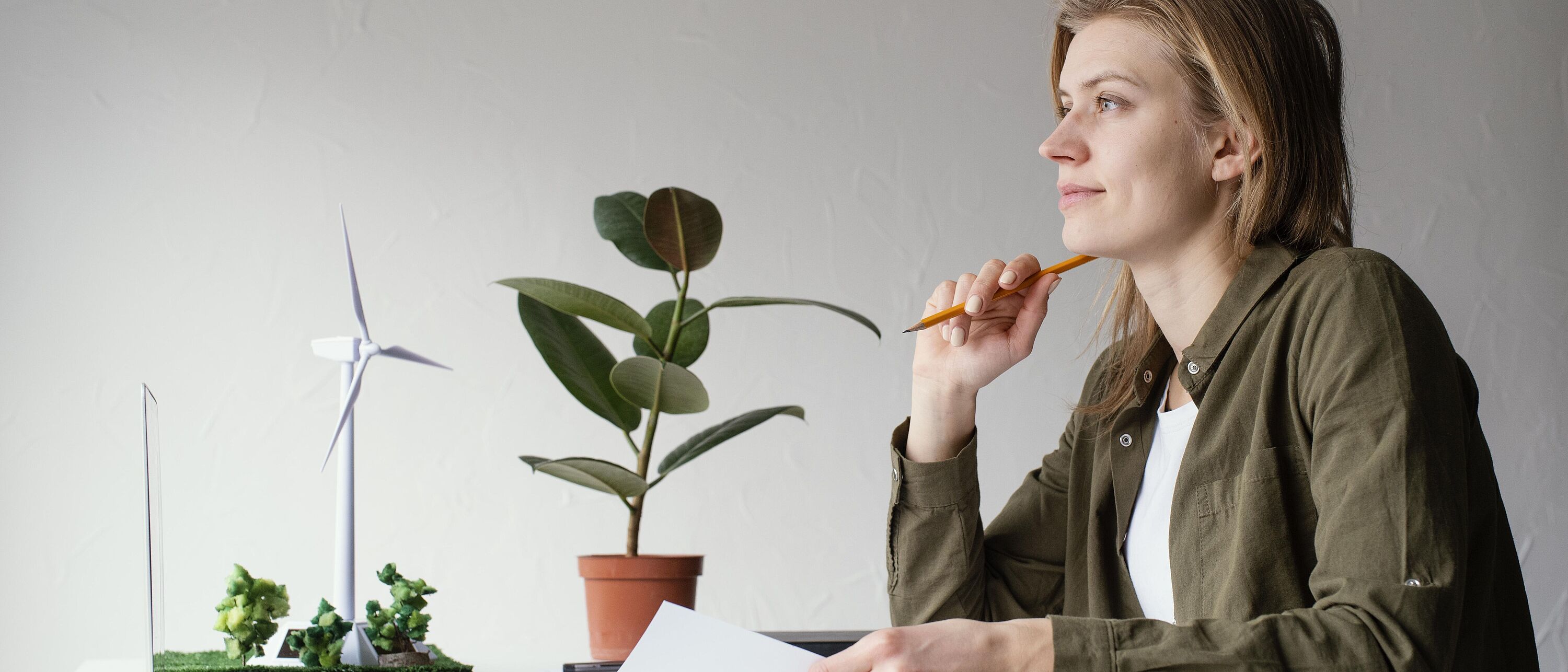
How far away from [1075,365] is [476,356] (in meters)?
1.04

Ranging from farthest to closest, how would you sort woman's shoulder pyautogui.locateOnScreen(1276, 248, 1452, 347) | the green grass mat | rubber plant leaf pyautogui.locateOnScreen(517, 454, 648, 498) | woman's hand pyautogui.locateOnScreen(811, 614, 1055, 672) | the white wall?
the white wall → rubber plant leaf pyautogui.locateOnScreen(517, 454, 648, 498) → the green grass mat → woman's shoulder pyautogui.locateOnScreen(1276, 248, 1452, 347) → woman's hand pyautogui.locateOnScreen(811, 614, 1055, 672)

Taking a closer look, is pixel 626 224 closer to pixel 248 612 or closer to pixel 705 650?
pixel 248 612

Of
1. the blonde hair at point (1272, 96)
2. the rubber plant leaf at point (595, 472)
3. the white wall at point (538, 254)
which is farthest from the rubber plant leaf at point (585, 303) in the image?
the white wall at point (538, 254)

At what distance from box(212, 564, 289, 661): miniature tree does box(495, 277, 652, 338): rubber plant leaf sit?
350 mm

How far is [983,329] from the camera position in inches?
38.6

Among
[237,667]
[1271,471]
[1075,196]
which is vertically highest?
[1075,196]

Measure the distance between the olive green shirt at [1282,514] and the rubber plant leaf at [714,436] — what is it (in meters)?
0.21

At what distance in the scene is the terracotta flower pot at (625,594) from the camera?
3.68 feet

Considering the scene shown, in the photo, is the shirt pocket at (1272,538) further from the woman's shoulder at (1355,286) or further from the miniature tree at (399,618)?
the miniature tree at (399,618)

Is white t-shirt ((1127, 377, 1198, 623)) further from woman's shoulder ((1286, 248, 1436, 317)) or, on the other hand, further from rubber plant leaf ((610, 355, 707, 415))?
rubber plant leaf ((610, 355, 707, 415))

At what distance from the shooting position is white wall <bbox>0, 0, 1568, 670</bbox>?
177cm

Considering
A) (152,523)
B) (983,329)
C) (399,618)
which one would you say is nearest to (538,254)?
(399,618)

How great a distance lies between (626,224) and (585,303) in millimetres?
142

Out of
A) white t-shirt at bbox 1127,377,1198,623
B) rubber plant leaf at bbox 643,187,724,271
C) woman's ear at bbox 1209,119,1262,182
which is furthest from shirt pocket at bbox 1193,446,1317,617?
rubber plant leaf at bbox 643,187,724,271
